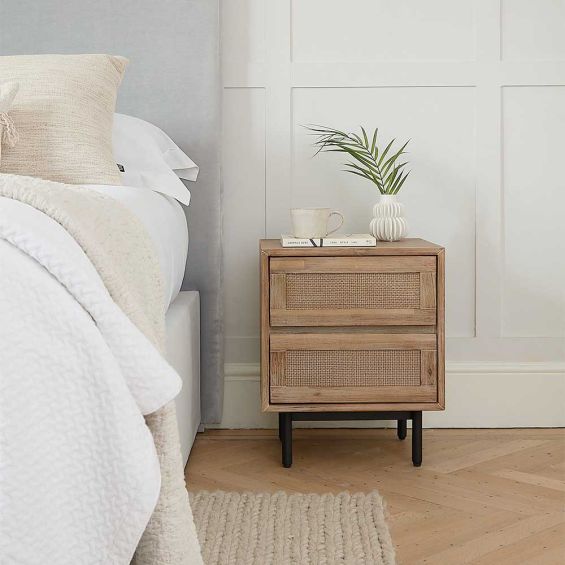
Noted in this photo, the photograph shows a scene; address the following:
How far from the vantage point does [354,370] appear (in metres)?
2.03

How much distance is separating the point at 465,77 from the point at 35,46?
4.34 feet

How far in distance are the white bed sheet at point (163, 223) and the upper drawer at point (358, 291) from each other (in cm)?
26

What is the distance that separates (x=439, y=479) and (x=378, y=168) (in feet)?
3.15

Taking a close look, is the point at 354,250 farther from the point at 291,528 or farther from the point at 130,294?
the point at 130,294

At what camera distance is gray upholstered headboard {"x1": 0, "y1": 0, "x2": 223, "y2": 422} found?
2.29m

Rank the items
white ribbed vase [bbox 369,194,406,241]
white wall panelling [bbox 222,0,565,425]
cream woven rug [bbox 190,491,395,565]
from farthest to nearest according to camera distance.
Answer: white wall panelling [bbox 222,0,565,425], white ribbed vase [bbox 369,194,406,241], cream woven rug [bbox 190,491,395,565]

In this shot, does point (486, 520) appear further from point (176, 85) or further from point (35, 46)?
point (35, 46)

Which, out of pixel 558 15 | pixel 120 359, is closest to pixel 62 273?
pixel 120 359

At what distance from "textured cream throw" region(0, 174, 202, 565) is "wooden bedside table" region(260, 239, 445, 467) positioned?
967mm

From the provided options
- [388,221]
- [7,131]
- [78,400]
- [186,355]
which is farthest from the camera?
[388,221]

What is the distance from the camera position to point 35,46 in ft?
7.55

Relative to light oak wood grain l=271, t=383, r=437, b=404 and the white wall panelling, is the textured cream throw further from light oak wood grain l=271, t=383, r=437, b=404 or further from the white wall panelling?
the white wall panelling

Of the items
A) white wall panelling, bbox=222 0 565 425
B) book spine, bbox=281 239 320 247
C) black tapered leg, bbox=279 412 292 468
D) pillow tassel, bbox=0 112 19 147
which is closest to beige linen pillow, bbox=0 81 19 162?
pillow tassel, bbox=0 112 19 147

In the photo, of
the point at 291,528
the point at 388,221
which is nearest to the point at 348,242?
A: the point at 388,221
